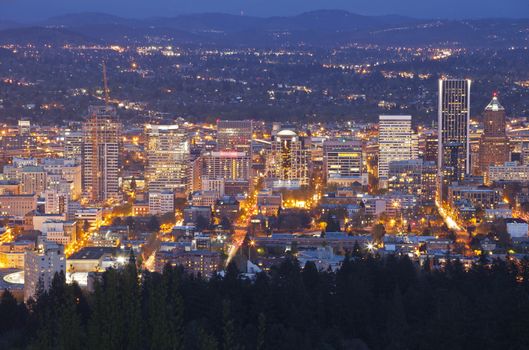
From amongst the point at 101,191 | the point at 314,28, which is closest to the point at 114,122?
the point at 101,191

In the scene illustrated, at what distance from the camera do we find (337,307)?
11.9 meters

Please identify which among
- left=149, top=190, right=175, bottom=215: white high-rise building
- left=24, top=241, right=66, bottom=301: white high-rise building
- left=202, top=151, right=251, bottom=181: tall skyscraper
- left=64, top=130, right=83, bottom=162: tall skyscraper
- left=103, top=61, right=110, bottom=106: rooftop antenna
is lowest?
left=24, top=241, right=66, bottom=301: white high-rise building

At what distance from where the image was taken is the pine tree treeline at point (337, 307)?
32.7 ft

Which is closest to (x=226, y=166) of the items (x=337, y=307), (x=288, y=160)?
(x=288, y=160)

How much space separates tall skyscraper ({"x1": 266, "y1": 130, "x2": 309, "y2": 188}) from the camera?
26.7m

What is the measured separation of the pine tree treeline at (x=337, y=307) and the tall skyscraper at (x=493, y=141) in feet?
45.1

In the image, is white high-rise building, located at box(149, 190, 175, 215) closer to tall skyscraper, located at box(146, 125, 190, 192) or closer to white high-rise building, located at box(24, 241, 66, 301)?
tall skyscraper, located at box(146, 125, 190, 192)

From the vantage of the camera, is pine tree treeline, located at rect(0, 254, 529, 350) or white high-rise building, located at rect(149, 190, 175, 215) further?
white high-rise building, located at rect(149, 190, 175, 215)

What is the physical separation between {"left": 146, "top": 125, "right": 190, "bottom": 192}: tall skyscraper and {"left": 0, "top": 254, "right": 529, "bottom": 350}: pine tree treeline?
11.1m

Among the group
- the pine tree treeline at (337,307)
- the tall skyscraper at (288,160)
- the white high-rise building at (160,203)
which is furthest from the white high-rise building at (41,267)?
the tall skyscraper at (288,160)

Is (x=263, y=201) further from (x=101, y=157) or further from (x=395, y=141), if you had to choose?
(x=395, y=141)

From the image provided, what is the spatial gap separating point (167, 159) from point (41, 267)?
10.7 m

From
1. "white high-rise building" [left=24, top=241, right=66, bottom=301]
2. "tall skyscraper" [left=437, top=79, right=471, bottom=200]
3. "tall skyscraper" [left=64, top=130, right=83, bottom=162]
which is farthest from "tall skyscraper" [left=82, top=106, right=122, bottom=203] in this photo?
"white high-rise building" [left=24, top=241, right=66, bottom=301]

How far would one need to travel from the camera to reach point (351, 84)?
45.7m
